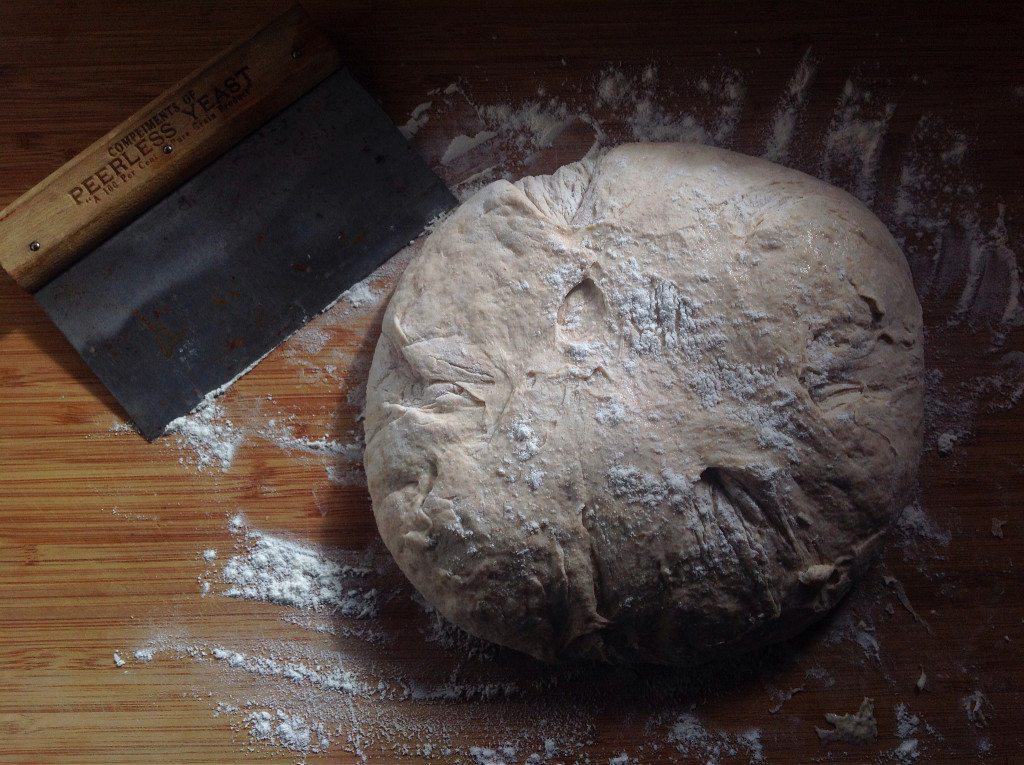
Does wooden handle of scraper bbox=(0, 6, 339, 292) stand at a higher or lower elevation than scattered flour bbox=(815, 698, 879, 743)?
higher

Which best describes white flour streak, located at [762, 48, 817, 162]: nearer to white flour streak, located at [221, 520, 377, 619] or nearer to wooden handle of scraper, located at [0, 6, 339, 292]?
wooden handle of scraper, located at [0, 6, 339, 292]

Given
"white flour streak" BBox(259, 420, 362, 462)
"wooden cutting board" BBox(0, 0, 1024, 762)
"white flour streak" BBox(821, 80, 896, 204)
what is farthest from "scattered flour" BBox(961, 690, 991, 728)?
"white flour streak" BBox(259, 420, 362, 462)

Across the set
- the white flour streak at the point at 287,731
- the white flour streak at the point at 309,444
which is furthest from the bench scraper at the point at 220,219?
the white flour streak at the point at 287,731

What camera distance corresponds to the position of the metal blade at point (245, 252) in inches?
69.9

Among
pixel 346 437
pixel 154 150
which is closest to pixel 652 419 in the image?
pixel 346 437

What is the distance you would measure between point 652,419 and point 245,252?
0.96 metres

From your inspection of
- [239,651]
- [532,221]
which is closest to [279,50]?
[532,221]

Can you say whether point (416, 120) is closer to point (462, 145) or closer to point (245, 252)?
point (462, 145)

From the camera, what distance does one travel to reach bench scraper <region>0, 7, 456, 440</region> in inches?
68.6

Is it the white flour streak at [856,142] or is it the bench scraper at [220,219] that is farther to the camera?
the white flour streak at [856,142]

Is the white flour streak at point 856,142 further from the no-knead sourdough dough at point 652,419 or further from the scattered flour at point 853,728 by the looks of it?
the scattered flour at point 853,728

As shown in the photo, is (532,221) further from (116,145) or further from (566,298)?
(116,145)

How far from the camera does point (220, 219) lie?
5.89 ft

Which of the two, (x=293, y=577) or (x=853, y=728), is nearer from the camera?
(x=853, y=728)
